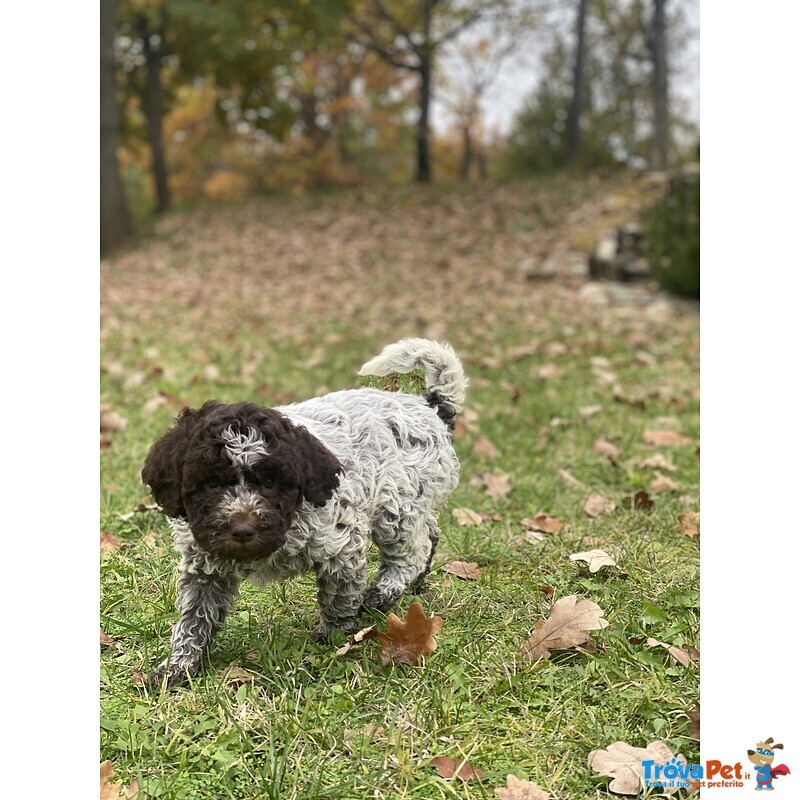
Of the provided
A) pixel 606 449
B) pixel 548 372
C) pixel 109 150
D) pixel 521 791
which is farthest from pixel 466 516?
pixel 109 150

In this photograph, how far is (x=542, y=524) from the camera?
14.0ft

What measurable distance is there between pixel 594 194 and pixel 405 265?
6649mm

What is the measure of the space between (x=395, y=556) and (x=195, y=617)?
0.76 metres

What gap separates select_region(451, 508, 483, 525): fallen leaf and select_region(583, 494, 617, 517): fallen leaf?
1.96 feet

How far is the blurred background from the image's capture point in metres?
21.1

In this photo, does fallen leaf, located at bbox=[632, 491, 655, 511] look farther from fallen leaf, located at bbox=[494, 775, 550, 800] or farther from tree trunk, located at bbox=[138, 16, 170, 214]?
tree trunk, located at bbox=[138, 16, 170, 214]

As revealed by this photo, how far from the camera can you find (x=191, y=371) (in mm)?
7973

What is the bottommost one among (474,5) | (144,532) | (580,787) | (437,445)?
(580,787)

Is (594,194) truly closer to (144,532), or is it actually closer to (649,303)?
(649,303)

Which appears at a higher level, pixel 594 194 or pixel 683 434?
pixel 594 194

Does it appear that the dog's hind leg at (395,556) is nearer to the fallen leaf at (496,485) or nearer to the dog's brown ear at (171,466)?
the dog's brown ear at (171,466)

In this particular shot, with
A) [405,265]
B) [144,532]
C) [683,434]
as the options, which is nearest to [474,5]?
[405,265]

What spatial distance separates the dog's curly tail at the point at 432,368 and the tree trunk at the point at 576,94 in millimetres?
23066

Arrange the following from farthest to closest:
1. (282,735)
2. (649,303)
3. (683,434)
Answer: (649,303) < (683,434) < (282,735)
